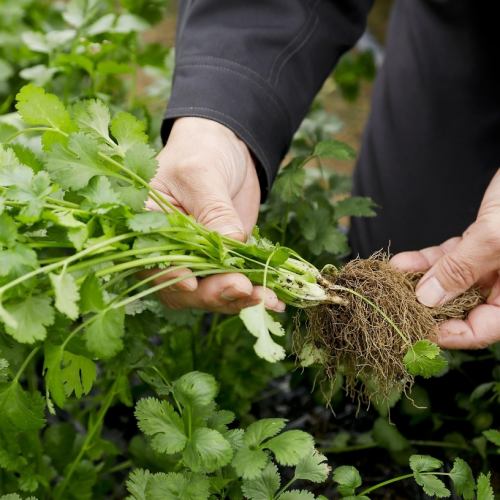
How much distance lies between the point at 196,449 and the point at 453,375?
76cm

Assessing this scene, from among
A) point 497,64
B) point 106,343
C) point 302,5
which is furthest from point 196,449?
point 497,64

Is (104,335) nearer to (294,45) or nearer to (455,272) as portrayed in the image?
(455,272)

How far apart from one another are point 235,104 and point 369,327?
0.44 m

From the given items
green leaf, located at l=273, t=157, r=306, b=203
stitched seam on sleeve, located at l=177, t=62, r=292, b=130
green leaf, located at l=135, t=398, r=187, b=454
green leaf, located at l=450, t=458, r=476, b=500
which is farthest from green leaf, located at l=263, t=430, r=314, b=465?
stitched seam on sleeve, located at l=177, t=62, r=292, b=130

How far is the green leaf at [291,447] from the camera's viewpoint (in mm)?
828

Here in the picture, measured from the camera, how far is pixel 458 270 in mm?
1093

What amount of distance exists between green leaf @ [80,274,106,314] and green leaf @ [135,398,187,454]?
15cm

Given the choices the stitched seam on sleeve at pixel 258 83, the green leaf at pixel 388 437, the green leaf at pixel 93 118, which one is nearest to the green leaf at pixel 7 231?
the green leaf at pixel 93 118

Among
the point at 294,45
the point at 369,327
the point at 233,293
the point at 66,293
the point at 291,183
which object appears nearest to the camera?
the point at 66,293

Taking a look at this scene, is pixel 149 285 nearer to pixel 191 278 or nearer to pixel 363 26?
pixel 191 278

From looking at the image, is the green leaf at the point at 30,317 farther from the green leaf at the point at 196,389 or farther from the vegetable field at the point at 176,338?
the green leaf at the point at 196,389

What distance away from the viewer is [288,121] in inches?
50.6

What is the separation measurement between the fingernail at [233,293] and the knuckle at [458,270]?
1.21ft

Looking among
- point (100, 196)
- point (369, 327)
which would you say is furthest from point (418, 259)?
point (100, 196)
